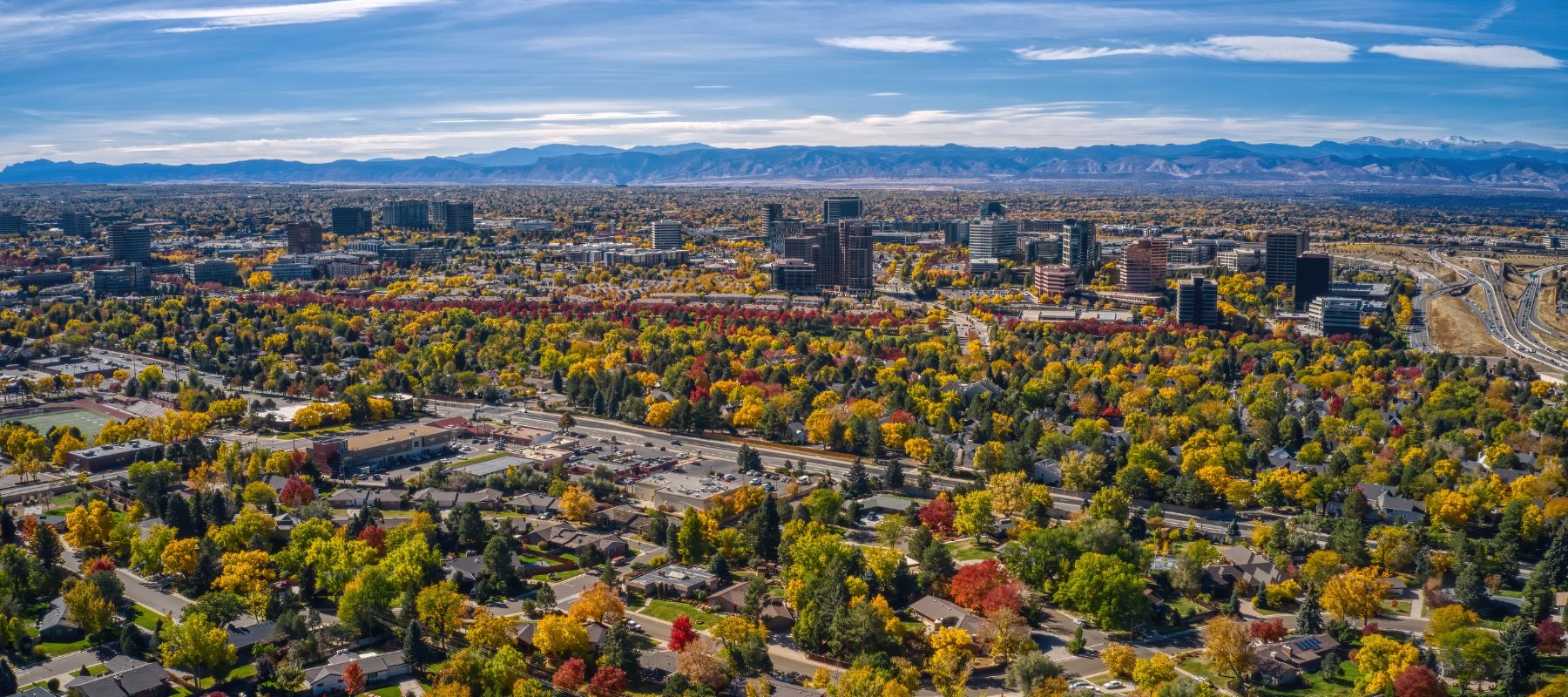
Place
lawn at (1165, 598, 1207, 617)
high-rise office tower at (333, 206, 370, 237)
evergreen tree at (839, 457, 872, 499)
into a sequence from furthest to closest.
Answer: high-rise office tower at (333, 206, 370, 237) < evergreen tree at (839, 457, 872, 499) < lawn at (1165, 598, 1207, 617)

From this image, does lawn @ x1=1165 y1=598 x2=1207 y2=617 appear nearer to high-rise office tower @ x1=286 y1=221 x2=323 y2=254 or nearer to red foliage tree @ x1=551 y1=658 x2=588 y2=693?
red foliage tree @ x1=551 y1=658 x2=588 y2=693

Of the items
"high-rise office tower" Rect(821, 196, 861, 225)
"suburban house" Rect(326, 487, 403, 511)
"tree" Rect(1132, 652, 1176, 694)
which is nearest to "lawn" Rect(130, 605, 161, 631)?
"suburban house" Rect(326, 487, 403, 511)

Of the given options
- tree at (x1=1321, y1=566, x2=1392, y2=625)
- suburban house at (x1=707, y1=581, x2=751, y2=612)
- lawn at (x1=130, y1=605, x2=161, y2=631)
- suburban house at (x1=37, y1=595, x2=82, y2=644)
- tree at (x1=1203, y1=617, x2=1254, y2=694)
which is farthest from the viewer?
suburban house at (x1=707, y1=581, x2=751, y2=612)

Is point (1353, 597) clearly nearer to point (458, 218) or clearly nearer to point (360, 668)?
point (360, 668)

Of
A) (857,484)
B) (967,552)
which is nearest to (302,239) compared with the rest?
(857,484)

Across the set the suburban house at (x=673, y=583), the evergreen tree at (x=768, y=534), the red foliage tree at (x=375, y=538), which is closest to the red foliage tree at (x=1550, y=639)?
the evergreen tree at (x=768, y=534)

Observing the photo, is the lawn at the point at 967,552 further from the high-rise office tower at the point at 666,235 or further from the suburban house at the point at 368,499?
the high-rise office tower at the point at 666,235

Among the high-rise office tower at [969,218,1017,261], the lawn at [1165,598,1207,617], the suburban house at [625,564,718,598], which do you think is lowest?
the lawn at [1165,598,1207,617]
